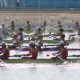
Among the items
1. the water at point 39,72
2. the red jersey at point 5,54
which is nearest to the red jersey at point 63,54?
the water at point 39,72

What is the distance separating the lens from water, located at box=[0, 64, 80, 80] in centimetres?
2036

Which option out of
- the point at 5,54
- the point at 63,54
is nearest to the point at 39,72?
the point at 63,54

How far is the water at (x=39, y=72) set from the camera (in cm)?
2036

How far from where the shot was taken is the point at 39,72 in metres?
21.2

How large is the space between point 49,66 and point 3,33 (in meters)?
13.2

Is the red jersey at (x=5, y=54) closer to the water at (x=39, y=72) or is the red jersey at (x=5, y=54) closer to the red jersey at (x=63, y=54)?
the water at (x=39, y=72)

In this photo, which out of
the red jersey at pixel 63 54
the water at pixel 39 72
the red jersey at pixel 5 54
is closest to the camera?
the water at pixel 39 72

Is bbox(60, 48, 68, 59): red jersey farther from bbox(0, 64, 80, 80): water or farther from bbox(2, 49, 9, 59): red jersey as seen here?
bbox(2, 49, 9, 59): red jersey

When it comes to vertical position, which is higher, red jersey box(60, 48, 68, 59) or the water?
red jersey box(60, 48, 68, 59)

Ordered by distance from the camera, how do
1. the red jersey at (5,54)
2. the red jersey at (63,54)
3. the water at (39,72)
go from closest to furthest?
the water at (39,72), the red jersey at (63,54), the red jersey at (5,54)

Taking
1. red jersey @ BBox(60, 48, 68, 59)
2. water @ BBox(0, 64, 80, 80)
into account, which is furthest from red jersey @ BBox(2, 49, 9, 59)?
red jersey @ BBox(60, 48, 68, 59)

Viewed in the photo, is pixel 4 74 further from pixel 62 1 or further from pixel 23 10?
pixel 62 1

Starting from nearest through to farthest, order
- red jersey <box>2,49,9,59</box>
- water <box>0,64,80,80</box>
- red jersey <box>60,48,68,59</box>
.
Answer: water <box>0,64,80,80</box>
red jersey <box>60,48,68,59</box>
red jersey <box>2,49,9,59</box>

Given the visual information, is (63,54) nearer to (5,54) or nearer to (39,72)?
(39,72)
